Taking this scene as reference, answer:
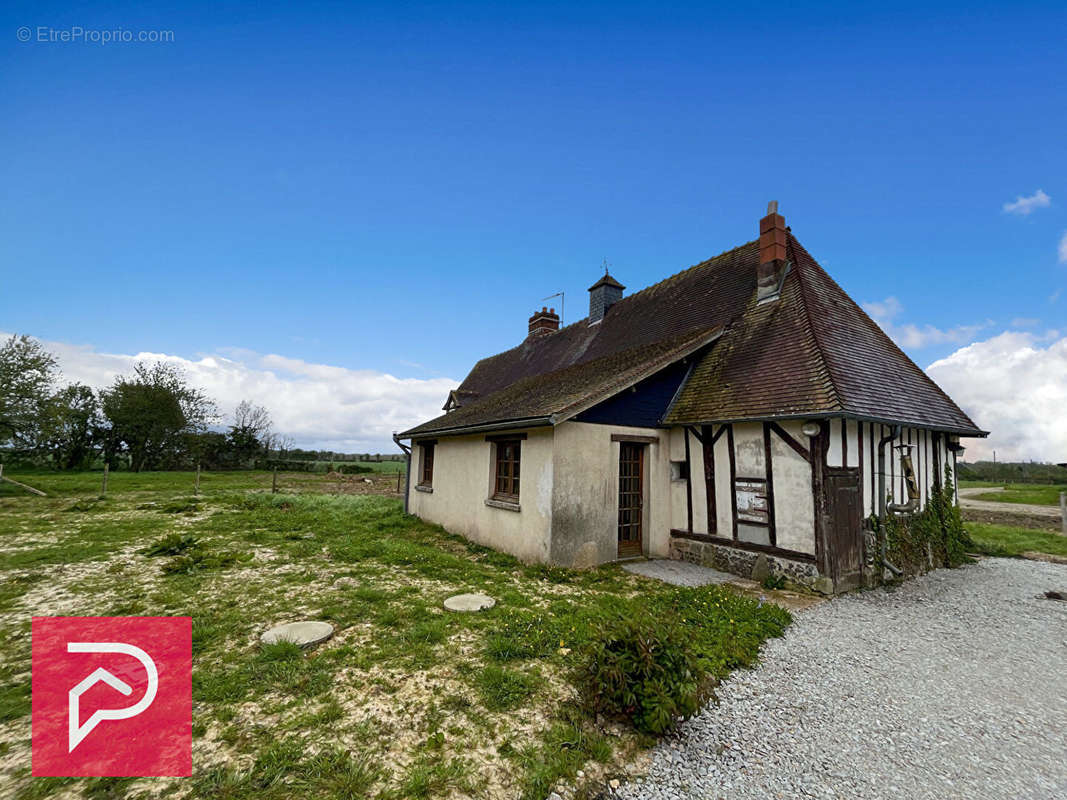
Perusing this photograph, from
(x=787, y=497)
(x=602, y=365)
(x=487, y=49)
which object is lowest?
(x=787, y=497)

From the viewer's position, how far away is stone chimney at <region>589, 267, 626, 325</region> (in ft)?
50.2

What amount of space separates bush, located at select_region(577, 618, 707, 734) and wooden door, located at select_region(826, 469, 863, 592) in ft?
15.2

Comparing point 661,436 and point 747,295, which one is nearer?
point 661,436

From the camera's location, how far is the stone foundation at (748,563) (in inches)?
255

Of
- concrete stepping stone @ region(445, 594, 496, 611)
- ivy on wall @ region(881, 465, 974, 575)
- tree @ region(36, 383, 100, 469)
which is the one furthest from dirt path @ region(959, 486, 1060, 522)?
tree @ region(36, 383, 100, 469)

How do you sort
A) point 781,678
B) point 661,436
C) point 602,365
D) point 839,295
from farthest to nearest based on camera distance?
point 602,365 < point 839,295 < point 661,436 < point 781,678

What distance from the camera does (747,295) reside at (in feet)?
32.7

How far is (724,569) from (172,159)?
13.1 metres

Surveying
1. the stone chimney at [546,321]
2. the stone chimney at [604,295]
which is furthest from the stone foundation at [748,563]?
the stone chimney at [546,321]

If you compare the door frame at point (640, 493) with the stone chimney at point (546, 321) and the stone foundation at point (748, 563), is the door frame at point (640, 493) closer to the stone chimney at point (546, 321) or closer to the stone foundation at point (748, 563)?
the stone foundation at point (748, 563)

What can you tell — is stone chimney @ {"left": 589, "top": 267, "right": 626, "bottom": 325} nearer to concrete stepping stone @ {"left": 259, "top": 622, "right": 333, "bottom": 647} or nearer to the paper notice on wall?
the paper notice on wall

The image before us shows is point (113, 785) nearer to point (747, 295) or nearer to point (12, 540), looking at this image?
point (12, 540)

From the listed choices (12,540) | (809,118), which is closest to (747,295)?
(809,118)

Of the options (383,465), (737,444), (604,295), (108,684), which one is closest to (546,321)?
(604,295)
